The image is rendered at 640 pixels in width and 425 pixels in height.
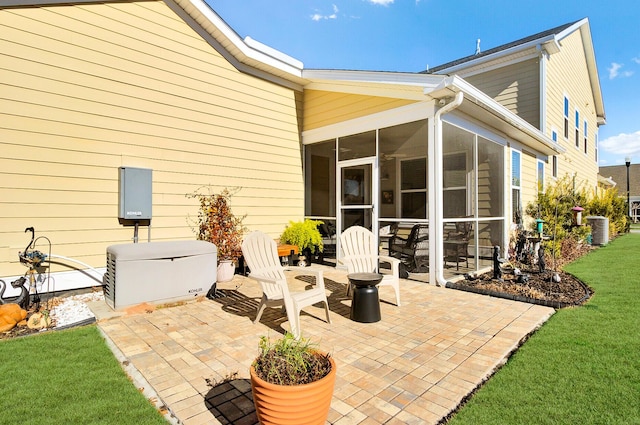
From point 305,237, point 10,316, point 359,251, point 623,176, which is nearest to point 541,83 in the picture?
point 305,237

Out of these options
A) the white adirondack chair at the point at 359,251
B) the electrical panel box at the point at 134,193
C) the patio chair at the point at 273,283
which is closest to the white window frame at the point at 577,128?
the white adirondack chair at the point at 359,251

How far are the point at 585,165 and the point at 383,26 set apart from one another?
10.7 metres

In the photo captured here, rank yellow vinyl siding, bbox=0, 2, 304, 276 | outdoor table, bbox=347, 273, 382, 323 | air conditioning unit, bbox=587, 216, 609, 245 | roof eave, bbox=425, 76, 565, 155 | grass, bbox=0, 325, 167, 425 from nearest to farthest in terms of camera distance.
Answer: grass, bbox=0, 325, 167, 425, outdoor table, bbox=347, 273, 382, 323, yellow vinyl siding, bbox=0, 2, 304, 276, roof eave, bbox=425, 76, 565, 155, air conditioning unit, bbox=587, 216, 609, 245

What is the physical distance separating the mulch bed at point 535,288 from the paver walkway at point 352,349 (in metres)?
0.25

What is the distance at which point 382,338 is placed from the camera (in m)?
3.30

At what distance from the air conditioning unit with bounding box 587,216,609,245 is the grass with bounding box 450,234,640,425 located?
925 centimetres

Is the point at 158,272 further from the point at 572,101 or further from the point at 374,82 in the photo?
the point at 572,101

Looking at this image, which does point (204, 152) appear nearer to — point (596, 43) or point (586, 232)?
point (586, 232)

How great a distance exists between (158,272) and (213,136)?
9.54 ft

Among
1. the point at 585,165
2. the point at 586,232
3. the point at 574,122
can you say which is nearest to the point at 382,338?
the point at 586,232

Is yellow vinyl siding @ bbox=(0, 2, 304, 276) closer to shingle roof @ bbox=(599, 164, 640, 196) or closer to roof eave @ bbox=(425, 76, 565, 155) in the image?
roof eave @ bbox=(425, 76, 565, 155)

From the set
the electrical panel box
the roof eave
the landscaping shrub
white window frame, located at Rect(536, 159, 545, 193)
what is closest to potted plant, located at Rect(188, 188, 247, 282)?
the electrical panel box

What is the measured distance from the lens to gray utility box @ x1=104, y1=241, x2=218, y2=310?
13.4 feet

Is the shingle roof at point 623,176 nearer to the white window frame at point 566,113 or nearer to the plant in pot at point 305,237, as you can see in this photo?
the white window frame at point 566,113
